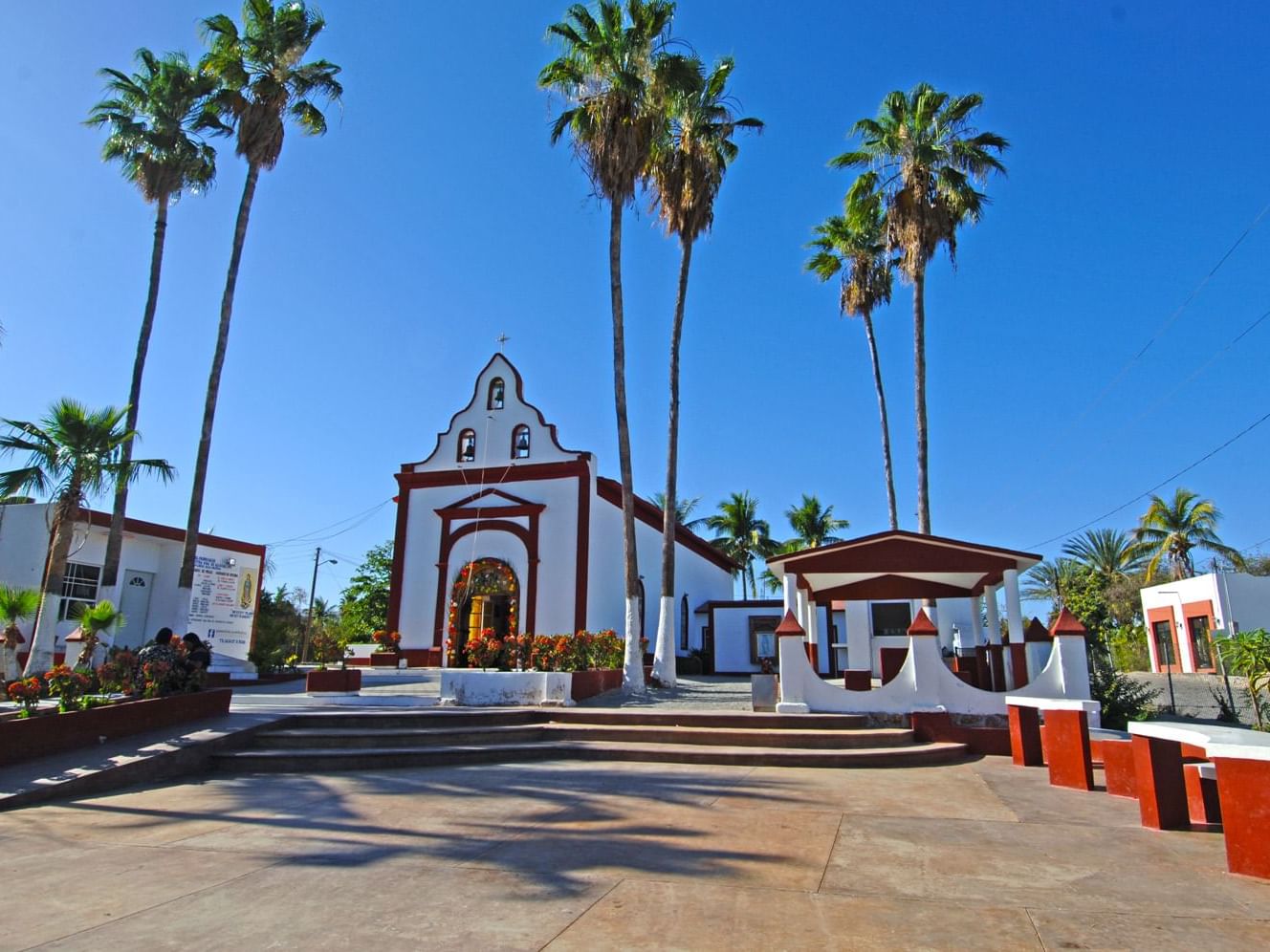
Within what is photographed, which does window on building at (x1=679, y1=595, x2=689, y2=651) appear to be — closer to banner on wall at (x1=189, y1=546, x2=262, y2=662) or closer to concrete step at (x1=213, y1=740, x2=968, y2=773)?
banner on wall at (x1=189, y1=546, x2=262, y2=662)

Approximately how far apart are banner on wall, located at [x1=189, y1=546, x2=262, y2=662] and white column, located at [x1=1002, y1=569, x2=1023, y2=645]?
22.8m

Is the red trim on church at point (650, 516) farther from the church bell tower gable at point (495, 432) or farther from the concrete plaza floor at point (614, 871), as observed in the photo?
the concrete plaza floor at point (614, 871)

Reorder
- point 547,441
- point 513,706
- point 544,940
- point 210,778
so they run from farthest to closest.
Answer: point 547,441 < point 513,706 < point 210,778 < point 544,940

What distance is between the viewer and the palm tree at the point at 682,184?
1780 cm

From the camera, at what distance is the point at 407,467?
85.6 feet

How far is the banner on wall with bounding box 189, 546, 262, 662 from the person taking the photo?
85.3 ft

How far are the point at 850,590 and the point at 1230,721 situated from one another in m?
7.34

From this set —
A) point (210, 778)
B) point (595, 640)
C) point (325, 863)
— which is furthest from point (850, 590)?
point (325, 863)

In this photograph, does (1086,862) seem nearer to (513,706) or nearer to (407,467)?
(513,706)

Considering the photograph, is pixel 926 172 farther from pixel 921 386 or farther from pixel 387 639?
pixel 387 639

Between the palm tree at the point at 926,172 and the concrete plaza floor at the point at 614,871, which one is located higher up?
the palm tree at the point at 926,172

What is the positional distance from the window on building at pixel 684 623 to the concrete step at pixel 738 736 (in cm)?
1697

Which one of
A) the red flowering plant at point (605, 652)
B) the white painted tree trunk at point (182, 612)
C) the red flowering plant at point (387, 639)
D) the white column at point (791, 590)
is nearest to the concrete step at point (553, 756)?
the white column at point (791, 590)

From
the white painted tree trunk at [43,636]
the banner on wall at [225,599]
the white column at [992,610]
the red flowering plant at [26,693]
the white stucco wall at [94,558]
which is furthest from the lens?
the banner on wall at [225,599]
